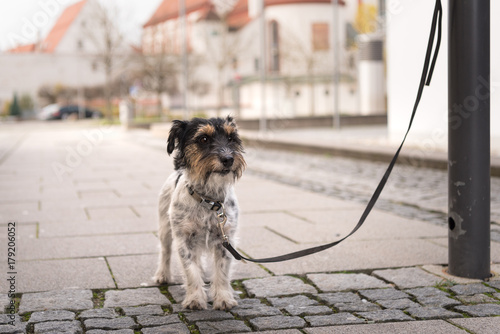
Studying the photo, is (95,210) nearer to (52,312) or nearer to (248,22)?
(52,312)

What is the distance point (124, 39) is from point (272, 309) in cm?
4031

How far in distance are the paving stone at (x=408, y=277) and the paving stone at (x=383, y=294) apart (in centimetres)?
14

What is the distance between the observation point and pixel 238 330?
3488mm

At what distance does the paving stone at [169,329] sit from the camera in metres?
3.46

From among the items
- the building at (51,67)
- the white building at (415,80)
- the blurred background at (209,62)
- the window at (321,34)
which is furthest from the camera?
the building at (51,67)

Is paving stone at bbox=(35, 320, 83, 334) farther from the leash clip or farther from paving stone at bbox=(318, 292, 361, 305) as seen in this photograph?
paving stone at bbox=(318, 292, 361, 305)

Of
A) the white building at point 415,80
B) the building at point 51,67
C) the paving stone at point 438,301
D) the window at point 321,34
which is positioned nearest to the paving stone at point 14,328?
the paving stone at point 438,301

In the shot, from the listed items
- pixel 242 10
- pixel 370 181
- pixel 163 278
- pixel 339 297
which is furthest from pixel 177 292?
pixel 242 10

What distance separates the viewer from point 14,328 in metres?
3.48

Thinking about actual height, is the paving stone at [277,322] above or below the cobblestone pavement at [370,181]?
above

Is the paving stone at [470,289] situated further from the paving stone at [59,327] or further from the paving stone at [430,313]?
the paving stone at [59,327]

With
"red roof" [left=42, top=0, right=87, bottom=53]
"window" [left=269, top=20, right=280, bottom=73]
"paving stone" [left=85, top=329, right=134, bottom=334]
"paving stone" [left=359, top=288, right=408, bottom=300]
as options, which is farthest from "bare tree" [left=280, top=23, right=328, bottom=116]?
"paving stone" [left=85, top=329, right=134, bottom=334]

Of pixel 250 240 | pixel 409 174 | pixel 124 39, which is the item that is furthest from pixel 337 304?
pixel 124 39

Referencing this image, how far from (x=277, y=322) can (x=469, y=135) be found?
5.93 ft
